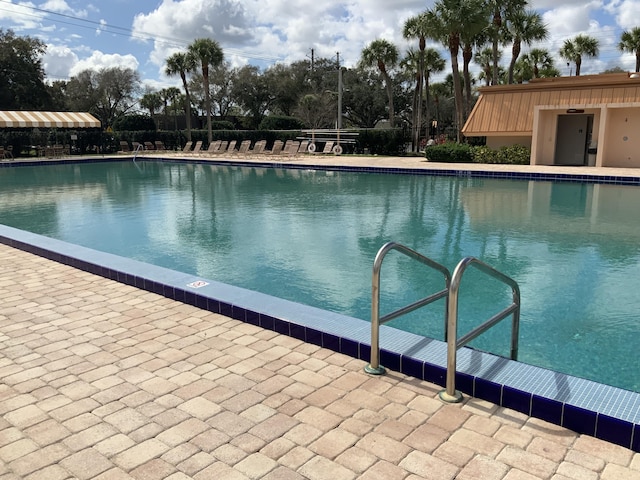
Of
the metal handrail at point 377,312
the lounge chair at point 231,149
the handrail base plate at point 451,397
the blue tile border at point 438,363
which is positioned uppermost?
the lounge chair at point 231,149

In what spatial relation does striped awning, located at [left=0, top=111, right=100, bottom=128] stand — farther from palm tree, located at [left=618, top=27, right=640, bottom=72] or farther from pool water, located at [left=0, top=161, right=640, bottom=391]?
palm tree, located at [left=618, top=27, right=640, bottom=72]

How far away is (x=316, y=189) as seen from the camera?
14.5 metres

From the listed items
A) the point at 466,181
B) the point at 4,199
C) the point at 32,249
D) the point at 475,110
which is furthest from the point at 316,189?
the point at 475,110

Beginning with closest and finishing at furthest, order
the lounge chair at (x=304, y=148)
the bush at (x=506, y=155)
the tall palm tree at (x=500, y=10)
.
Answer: the bush at (x=506, y=155) < the tall palm tree at (x=500, y=10) < the lounge chair at (x=304, y=148)

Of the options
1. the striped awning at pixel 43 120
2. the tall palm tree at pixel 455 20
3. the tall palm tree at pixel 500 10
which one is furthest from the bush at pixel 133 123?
the tall palm tree at pixel 500 10

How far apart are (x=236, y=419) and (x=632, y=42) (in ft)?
128

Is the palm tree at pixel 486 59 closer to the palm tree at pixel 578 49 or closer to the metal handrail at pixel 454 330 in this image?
the palm tree at pixel 578 49

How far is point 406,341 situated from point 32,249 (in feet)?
16.5

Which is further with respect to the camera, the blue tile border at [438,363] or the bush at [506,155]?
the bush at [506,155]

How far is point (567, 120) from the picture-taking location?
20.3 m

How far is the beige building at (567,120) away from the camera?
1827 centimetres

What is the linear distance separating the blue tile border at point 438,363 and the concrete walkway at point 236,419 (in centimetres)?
7

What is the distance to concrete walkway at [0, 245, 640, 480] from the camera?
2.34m

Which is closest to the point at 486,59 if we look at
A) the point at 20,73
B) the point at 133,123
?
the point at 133,123
